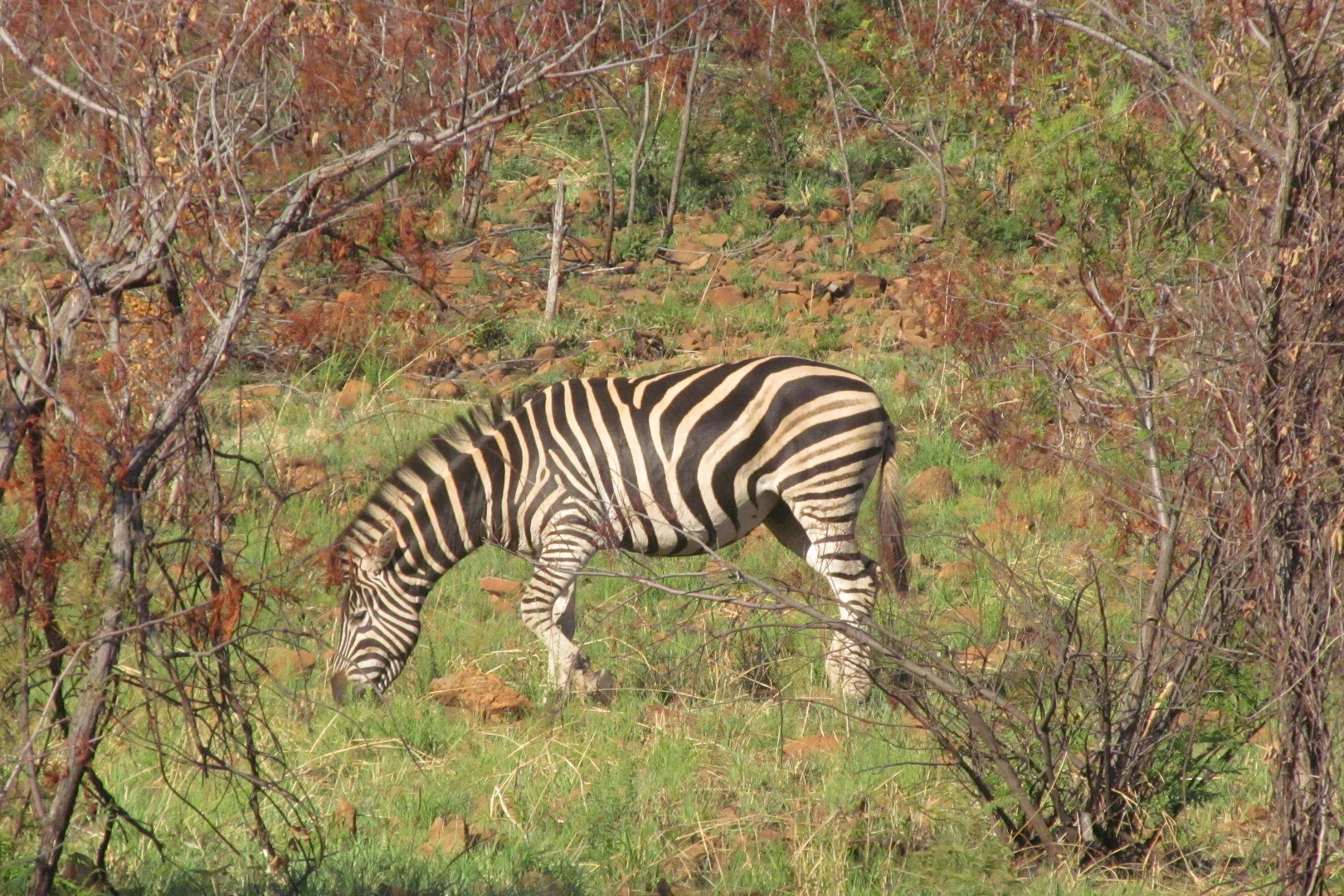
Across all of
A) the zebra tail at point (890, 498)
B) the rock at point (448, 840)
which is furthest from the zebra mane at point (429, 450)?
the rock at point (448, 840)

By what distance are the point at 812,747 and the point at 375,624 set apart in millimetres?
2283

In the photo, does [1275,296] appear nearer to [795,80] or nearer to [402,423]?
[402,423]

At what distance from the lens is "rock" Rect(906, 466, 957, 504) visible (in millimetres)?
8766

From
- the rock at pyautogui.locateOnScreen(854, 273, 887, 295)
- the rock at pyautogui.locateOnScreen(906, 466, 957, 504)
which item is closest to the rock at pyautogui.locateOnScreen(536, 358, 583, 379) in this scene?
the rock at pyautogui.locateOnScreen(854, 273, 887, 295)

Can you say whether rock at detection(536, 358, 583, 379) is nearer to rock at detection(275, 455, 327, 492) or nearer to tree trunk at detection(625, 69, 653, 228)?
rock at detection(275, 455, 327, 492)

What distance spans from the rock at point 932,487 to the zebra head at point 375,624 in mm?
3255

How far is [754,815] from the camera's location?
4582 mm

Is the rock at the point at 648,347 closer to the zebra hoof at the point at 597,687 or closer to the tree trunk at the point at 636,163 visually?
the tree trunk at the point at 636,163

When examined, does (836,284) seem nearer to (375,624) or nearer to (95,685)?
(375,624)

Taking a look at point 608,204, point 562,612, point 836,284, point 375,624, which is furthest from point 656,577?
point 608,204

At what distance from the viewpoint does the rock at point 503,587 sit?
7.71 m

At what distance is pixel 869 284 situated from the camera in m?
12.4

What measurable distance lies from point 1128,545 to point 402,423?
187 inches

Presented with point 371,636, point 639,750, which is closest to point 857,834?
point 639,750
